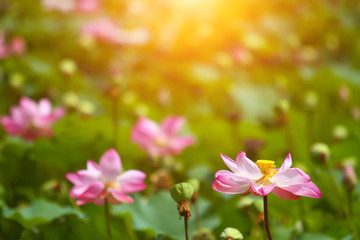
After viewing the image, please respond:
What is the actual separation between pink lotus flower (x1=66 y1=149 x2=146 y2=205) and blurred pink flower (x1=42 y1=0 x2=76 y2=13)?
3.25 feet

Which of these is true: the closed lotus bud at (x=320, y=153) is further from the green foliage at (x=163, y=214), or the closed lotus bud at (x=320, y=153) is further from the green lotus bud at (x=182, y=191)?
the green lotus bud at (x=182, y=191)

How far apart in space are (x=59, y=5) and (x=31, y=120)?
709 millimetres

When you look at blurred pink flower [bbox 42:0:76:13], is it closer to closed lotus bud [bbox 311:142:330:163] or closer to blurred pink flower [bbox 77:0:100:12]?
blurred pink flower [bbox 77:0:100:12]

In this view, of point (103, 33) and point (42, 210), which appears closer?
point (42, 210)

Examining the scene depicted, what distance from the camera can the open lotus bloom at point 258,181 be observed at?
0.35 m

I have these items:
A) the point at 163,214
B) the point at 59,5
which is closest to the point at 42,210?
the point at 163,214

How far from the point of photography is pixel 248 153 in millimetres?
719

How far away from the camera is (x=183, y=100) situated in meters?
1.28

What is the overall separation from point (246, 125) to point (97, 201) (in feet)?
1.98

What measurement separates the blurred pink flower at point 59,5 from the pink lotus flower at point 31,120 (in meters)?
0.66

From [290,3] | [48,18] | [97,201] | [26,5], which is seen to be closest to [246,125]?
[97,201]

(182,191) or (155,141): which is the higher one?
(155,141)

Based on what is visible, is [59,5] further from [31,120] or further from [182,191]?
[182,191]

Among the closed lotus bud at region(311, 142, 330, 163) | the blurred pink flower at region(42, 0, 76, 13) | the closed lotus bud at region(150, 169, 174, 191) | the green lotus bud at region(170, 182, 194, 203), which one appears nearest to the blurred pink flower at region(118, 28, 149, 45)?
A: the blurred pink flower at region(42, 0, 76, 13)
